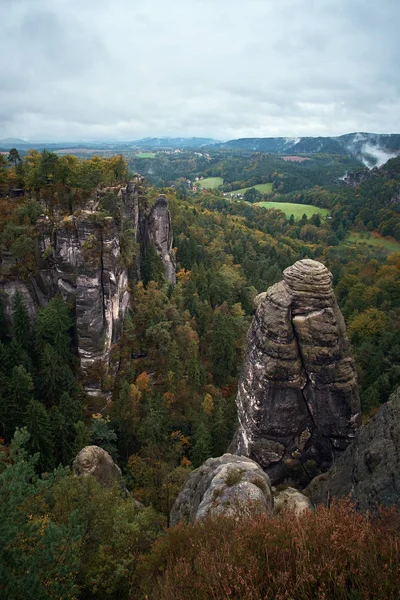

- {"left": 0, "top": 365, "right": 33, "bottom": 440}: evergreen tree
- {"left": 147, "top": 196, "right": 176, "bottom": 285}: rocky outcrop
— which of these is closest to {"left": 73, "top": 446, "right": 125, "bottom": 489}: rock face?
{"left": 0, "top": 365, "right": 33, "bottom": 440}: evergreen tree

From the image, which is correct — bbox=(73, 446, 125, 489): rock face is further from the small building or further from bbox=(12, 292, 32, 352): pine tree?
the small building

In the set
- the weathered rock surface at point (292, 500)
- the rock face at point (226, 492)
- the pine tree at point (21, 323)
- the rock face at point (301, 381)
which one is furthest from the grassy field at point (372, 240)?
the rock face at point (226, 492)

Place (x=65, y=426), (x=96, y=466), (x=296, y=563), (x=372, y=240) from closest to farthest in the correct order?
(x=296, y=563) < (x=96, y=466) < (x=65, y=426) < (x=372, y=240)

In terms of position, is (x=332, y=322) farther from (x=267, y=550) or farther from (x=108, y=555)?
(x=108, y=555)

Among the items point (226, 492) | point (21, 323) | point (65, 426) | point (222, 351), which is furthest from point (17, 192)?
point (226, 492)

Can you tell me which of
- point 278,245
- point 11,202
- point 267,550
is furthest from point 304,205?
point 267,550

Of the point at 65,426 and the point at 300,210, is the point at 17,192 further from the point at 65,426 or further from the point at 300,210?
the point at 300,210
